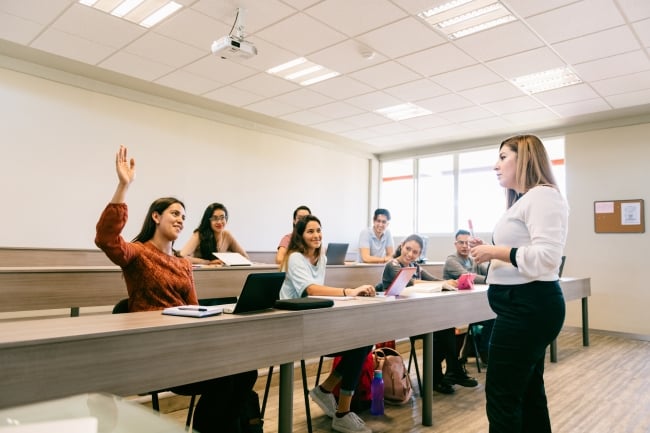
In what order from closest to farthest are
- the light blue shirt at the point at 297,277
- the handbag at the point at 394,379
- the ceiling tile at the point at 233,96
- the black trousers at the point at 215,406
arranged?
the black trousers at the point at 215,406 → the light blue shirt at the point at 297,277 → the handbag at the point at 394,379 → the ceiling tile at the point at 233,96

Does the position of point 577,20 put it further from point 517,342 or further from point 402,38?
point 517,342

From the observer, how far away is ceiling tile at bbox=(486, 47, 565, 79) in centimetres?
385

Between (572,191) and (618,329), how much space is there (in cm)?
180

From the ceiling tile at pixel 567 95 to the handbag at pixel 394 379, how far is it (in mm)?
3463

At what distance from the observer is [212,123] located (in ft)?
19.7

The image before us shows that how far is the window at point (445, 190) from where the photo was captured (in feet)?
23.0

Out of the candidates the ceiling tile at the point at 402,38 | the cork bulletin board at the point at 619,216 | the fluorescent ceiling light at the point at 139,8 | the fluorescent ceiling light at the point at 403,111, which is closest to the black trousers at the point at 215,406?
the fluorescent ceiling light at the point at 139,8

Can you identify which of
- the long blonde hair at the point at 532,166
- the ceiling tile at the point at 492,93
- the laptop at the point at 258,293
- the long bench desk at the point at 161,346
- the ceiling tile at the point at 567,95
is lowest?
the long bench desk at the point at 161,346

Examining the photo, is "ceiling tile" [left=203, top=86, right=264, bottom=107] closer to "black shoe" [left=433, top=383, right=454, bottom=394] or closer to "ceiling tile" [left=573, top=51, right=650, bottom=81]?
"ceiling tile" [left=573, top=51, right=650, bottom=81]

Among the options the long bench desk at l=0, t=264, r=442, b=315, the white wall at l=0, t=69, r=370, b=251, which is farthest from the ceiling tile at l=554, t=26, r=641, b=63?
the white wall at l=0, t=69, r=370, b=251

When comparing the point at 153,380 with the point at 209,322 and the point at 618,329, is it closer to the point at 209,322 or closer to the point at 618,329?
the point at 209,322

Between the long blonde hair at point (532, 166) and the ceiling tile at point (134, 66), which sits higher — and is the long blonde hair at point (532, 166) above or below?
below

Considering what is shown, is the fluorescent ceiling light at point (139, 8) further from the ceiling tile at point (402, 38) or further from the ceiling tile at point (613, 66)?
the ceiling tile at point (613, 66)

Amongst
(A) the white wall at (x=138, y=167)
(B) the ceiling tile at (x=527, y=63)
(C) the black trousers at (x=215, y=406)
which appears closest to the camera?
(C) the black trousers at (x=215, y=406)
